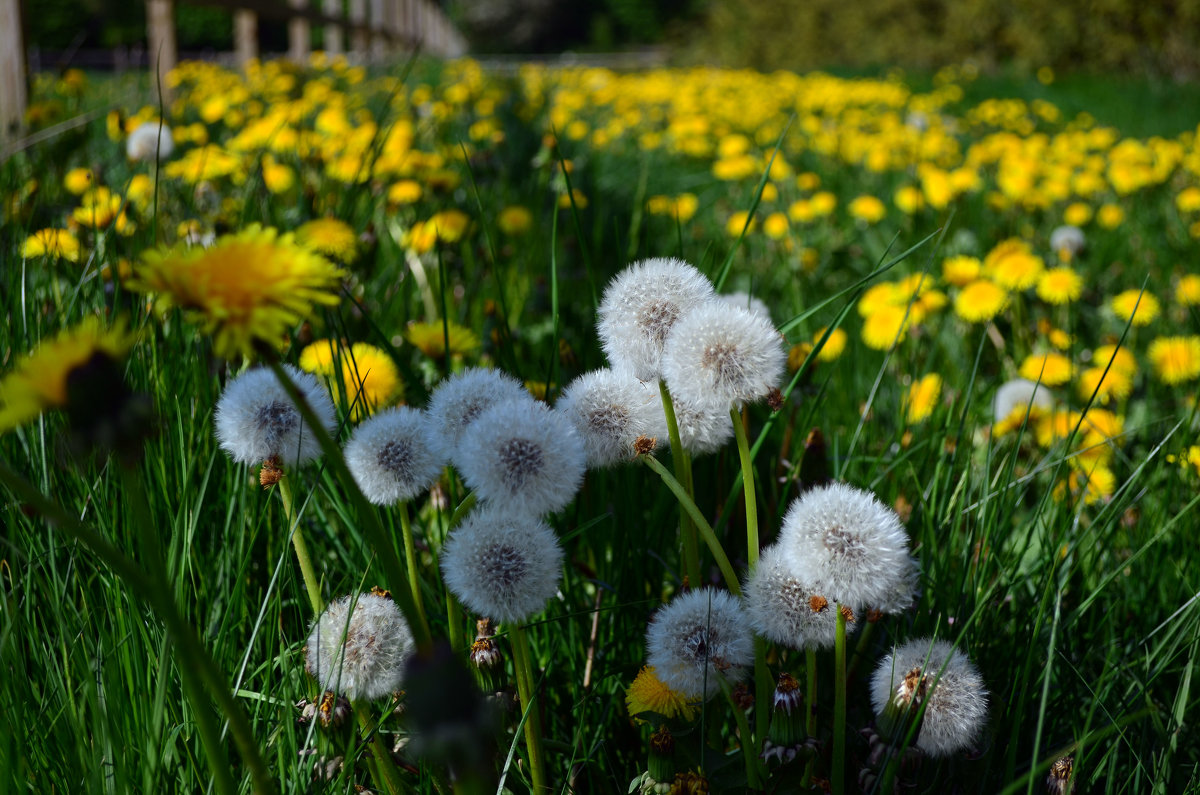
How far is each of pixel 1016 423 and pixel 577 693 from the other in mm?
1127

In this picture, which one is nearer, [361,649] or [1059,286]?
[361,649]

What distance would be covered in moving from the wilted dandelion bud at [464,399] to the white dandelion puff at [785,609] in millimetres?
276

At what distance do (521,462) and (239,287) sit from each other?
11.0 inches

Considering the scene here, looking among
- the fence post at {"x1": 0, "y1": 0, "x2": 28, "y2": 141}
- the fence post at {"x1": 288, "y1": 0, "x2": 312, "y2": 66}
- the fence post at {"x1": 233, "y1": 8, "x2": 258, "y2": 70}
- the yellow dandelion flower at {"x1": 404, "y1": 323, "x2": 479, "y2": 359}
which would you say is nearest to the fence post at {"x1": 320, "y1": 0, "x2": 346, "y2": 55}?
the fence post at {"x1": 288, "y1": 0, "x2": 312, "y2": 66}

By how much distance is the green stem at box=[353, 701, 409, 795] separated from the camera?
885mm

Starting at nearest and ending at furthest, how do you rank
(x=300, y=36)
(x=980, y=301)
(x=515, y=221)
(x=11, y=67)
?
(x=980, y=301)
(x=515, y=221)
(x=11, y=67)
(x=300, y=36)

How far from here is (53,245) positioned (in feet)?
5.96

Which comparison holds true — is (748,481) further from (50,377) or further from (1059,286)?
(1059,286)

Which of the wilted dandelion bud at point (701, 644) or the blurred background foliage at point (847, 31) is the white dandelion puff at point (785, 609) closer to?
the wilted dandelion bud at point (701, 644)

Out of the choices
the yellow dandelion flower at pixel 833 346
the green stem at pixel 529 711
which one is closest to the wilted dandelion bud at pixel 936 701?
the green stem at pixel 529 711

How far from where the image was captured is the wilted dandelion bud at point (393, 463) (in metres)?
0.87

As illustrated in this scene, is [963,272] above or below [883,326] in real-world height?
above

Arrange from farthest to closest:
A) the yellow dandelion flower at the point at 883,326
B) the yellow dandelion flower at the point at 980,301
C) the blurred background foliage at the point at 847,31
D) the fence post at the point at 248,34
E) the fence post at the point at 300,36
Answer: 1. the blurred background foliage at the point at 847,31
2. the fence post at the point at 300,36
3. the fence post at the point at 248,34
4. the yellow dandelion flower at the point at 883,326
5. the yellow dandelion flower at the point at 980,301

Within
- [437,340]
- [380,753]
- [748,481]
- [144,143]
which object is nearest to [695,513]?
[748,481]
